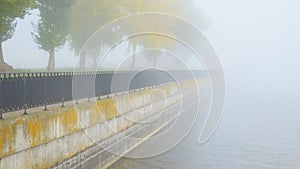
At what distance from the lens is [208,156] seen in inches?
914

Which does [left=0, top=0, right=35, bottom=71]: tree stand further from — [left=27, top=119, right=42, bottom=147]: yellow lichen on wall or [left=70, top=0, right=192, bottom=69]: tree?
[left=27, top=119, right=42, bottom=147]: yellow lichen on wall

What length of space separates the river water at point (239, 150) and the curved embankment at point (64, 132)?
208 cm

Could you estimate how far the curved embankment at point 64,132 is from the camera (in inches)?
422

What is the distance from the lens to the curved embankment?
10.7m

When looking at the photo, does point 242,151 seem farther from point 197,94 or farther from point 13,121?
point 197,94

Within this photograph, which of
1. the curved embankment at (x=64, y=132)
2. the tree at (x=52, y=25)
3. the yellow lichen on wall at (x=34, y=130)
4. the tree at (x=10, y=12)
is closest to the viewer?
the curved embankment at (x=64, y=132)

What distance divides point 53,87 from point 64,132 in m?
1.91

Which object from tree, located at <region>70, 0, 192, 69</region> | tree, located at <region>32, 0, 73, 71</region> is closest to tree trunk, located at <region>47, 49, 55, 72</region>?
tree, located at <region>32, 0, 73, 71</region>

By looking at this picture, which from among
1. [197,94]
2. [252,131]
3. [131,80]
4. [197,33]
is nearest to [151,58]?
[197,94]

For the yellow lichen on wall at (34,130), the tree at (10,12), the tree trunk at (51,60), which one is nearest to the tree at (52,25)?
the tree trunk at (51,60)

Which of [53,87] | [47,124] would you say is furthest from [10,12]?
[47,124]

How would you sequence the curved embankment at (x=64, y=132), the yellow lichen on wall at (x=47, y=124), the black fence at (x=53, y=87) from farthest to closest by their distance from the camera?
1. the black fence at (x=53, y=87)
2. the curved embankment at (x=64, y=132)
3. the yellow lichen on wall at (x=47, y=124)

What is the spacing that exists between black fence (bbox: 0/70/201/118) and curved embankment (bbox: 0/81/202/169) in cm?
66

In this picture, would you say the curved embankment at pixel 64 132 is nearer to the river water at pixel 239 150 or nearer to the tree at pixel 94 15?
the river water at pixel 239 150
